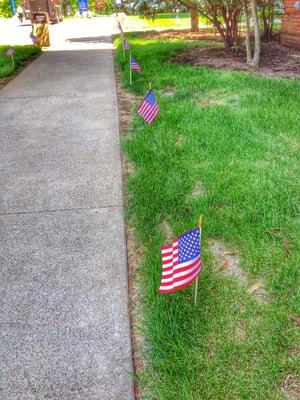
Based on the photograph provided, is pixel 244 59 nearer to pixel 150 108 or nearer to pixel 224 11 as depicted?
pixel 224 11

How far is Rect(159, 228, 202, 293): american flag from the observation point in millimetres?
2269

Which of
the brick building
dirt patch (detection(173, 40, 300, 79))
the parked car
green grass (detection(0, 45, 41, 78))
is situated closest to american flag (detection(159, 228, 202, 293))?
dirt patch (detection(173, 40, 300, 79))

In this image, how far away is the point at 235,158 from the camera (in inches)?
174

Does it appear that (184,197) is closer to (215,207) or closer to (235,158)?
(215,207)

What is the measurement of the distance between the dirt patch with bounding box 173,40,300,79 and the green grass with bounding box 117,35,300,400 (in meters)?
2.04

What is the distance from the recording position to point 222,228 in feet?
10.5

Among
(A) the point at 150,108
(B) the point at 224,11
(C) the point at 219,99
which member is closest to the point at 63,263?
(A) the point at 150,108

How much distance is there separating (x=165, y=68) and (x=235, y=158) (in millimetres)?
5231

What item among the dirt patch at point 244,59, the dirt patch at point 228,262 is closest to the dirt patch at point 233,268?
the dirt patch at point 228,262

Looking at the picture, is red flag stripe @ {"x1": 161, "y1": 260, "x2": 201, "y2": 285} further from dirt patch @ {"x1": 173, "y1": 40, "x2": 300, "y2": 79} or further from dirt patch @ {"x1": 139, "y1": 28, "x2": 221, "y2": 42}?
dirt patch @ {"x1": 139, "y1": 28, "x2": 221, "y2": 42}

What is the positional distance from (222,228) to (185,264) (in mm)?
995

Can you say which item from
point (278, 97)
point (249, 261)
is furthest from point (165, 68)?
point (249, 261)

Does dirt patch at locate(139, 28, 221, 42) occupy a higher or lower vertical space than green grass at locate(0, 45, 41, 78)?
higher

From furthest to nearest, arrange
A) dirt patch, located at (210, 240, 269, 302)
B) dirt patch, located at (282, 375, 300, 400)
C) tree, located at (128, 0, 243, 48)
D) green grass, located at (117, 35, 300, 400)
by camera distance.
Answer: tree, located at (128, 0, 243, 48) < dirt patch, located at (210, 240, 269, 302) < green grass, located at (117, 35, 300, 400) < dirt patch, located at (282, 375, 300, 400)
